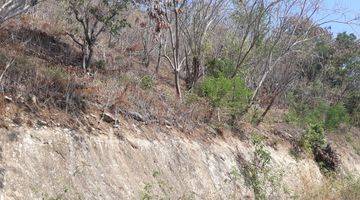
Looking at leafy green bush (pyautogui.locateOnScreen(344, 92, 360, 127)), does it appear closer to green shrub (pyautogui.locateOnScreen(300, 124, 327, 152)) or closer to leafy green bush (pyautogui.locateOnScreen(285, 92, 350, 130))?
leafy green bush (pyautogui.locateOnScreen(285, 92, 350, 130))

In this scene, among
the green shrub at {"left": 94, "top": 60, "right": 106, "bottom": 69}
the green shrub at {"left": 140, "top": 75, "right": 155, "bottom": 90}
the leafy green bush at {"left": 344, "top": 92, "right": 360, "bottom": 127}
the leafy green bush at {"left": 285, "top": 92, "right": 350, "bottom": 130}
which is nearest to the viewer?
the green shrub at {"left": 140, "top": 75, "right": 155, "bottom": 90}

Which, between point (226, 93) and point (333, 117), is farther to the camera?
point (333, 117)

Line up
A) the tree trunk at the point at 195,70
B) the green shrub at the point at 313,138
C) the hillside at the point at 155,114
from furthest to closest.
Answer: the tree trunk at the point at 195,70 → the green shrub at the point at 313,138 → the hillside at the point at 155,114

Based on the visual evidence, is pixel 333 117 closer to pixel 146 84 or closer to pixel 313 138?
pixel 313 138

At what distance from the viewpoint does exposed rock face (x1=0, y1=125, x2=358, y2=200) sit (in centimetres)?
752

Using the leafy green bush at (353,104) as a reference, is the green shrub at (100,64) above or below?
below

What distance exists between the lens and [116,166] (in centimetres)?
901

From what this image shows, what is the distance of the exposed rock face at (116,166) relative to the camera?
24.7 feet

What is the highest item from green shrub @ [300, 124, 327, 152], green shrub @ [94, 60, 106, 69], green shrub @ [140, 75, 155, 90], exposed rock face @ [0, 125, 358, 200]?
green shrub @ [300, 124, 327, 152]

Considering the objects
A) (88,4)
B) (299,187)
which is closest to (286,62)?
(299,187)

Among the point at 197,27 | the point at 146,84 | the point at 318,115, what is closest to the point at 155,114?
the point at 146,84

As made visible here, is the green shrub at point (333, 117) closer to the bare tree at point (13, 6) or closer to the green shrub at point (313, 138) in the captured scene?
the green shrub at point (313, 138)

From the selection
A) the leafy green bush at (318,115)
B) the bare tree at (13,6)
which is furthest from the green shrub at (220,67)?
the bare tree at (13,6)

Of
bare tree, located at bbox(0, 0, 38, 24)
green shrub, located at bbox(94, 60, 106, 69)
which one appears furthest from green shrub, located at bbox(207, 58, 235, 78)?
bare tree, located at bbox(0, 0, 38, 24)
